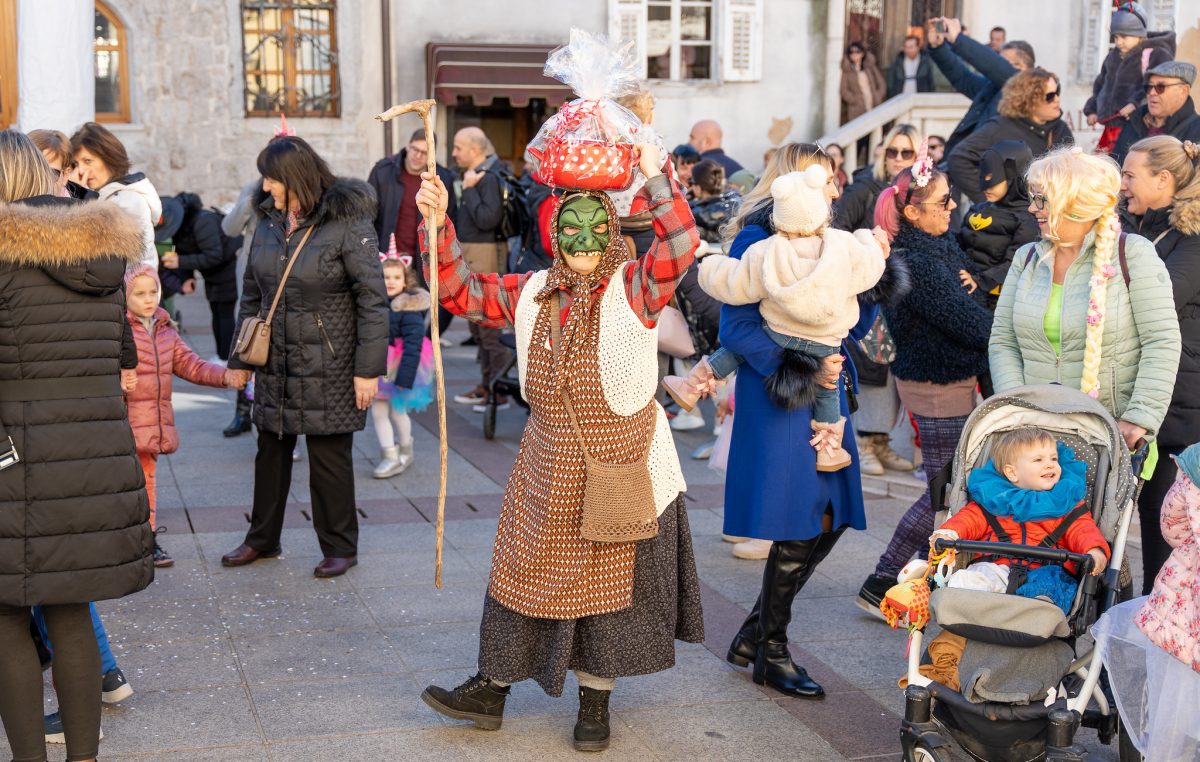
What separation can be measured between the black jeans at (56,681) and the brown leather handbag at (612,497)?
5.01 feet

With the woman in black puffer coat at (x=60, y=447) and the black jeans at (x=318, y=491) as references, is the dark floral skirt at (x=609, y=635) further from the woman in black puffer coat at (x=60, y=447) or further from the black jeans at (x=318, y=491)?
the black jeans at (x=318, y=491)

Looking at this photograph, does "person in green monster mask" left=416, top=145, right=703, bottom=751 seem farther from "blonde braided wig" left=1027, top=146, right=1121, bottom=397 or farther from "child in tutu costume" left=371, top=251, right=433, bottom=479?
"child in tutu costume" left=371, top=251, right=433, bottom=479

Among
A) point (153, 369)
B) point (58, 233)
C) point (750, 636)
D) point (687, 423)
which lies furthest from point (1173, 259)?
point (687, 423)

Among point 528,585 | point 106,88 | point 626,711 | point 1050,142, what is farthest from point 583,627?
point 106,88

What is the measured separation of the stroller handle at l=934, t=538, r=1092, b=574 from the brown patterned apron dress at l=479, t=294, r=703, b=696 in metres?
0.90

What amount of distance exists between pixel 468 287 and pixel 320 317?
178 cm

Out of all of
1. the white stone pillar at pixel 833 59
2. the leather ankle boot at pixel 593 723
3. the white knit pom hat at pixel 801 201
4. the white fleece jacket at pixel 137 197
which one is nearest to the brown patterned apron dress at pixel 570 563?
the leather ankle boot at pixel 593 723

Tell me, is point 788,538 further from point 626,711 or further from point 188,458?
point 188,458

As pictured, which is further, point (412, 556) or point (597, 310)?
point (412, 556)

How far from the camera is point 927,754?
4164 millimetres

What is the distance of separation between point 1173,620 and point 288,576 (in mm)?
3883

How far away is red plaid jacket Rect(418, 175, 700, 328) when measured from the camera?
14.0 feet

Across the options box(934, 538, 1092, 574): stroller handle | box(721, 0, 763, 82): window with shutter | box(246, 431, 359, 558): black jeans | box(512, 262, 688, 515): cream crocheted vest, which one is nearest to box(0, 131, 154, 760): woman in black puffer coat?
box(512, 262, 688, 515): cream crocheted vest

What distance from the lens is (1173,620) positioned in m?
3.98
